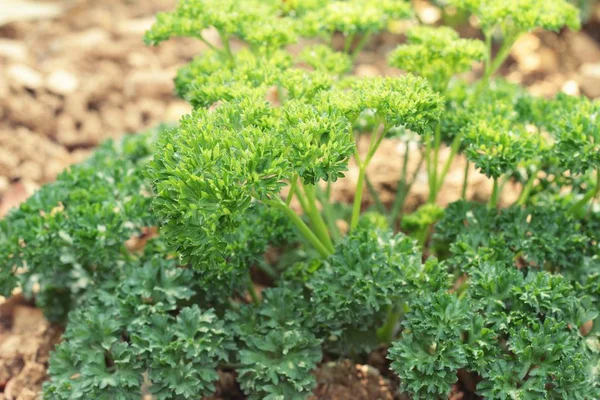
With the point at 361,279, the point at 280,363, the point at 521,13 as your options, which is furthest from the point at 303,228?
the point at 521,13

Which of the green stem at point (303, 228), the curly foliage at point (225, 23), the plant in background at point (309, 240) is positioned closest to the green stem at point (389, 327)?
the plant in background at point (309, 240)

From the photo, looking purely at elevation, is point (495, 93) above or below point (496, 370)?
above

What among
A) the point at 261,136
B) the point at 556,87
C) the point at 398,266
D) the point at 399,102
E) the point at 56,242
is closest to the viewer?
the point at 261,136

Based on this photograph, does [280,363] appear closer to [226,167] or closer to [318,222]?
[318,222]

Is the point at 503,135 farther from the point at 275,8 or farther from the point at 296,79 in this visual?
the point at 275,8

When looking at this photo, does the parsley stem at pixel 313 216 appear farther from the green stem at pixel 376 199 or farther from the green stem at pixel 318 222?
the green stem at pixel 376 199

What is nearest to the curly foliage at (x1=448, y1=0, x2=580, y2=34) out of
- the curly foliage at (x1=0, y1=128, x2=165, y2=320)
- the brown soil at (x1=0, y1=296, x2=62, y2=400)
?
→ the curly foliage at (x1=0, y1=128, x2=165, y2=320)

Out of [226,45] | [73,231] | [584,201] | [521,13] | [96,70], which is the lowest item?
[584,201]

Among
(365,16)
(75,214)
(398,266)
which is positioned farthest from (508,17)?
(75,214)
